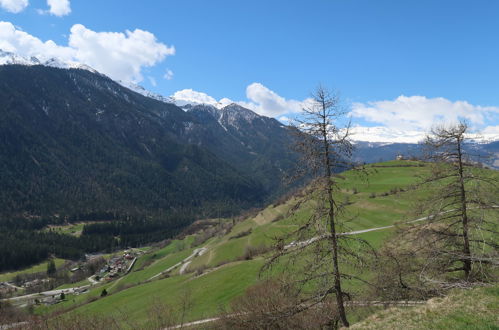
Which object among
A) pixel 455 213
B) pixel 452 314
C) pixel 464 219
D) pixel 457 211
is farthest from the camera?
pixel 455 213

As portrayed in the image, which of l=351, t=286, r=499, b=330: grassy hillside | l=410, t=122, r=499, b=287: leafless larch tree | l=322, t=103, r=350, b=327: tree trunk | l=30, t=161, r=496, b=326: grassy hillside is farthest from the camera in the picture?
l=30, t=161, r=496, b=326: grassy hillside

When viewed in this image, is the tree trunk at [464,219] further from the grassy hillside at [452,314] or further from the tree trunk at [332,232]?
the tree trunk at [332,232]

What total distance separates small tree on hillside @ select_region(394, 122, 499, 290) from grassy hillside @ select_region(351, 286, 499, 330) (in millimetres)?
2664

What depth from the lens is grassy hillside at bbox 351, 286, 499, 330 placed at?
1208 centimetres

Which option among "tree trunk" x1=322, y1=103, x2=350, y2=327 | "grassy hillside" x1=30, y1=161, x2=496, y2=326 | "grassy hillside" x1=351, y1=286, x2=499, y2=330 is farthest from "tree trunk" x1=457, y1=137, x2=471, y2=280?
"tree trunk" x1=322, y1=103, x2=350, y2=327

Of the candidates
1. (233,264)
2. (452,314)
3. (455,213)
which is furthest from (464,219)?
(233,264)

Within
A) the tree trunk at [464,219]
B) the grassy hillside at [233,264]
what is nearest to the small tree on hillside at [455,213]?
the tree trunk at [464,219]

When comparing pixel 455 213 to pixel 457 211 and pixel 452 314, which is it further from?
pixel 452 314

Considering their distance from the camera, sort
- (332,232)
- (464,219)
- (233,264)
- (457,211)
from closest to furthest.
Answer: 1. (332,232)
2. (464,219)
3. (457,211)
4. (233,264)

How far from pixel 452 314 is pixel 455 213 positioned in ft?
26.9

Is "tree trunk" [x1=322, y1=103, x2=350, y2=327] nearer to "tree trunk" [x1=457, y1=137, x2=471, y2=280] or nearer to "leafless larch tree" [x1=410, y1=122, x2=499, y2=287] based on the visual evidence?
"leafless larch tree" [x1=410, y1=122, x2=499, y2=287]

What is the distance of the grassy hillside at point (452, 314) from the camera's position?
12.1 metres

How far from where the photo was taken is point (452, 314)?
13180 millimetres

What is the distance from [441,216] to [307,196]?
9518 mm
